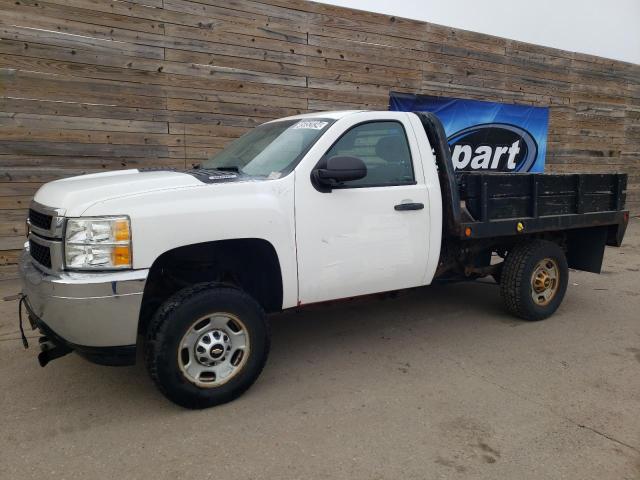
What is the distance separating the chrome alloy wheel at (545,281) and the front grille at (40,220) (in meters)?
4.14

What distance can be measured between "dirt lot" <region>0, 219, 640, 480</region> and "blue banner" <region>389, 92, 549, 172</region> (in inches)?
211

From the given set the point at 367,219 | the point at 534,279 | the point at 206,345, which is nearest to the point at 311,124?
the point at 367,219

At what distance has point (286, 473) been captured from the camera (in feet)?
8.77

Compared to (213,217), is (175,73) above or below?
above

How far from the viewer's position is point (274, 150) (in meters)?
3.94

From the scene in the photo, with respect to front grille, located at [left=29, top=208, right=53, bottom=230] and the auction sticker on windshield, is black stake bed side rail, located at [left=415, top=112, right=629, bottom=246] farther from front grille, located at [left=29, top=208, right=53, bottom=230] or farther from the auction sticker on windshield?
front grille, located at [left=29, top=208, right=53, bottom=230]

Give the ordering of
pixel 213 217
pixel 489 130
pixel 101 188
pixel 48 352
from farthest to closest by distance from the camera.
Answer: pixel 489 130 < pixel 48 352 < pixel 213 217 < pixel 101 188

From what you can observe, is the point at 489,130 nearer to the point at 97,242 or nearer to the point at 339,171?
the point at 339,171

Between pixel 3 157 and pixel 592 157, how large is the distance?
11.4 m

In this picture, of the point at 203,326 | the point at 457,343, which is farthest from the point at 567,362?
the point at 203,326

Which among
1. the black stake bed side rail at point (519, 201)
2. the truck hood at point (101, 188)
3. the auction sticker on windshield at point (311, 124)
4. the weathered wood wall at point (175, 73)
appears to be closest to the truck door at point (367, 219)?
the auction sticker on windshield at point (311, 124)

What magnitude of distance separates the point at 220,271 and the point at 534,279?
3.12 meters

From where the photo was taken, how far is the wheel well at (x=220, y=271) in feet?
11.3

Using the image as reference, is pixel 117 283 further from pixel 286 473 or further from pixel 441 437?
pixel 441 437
